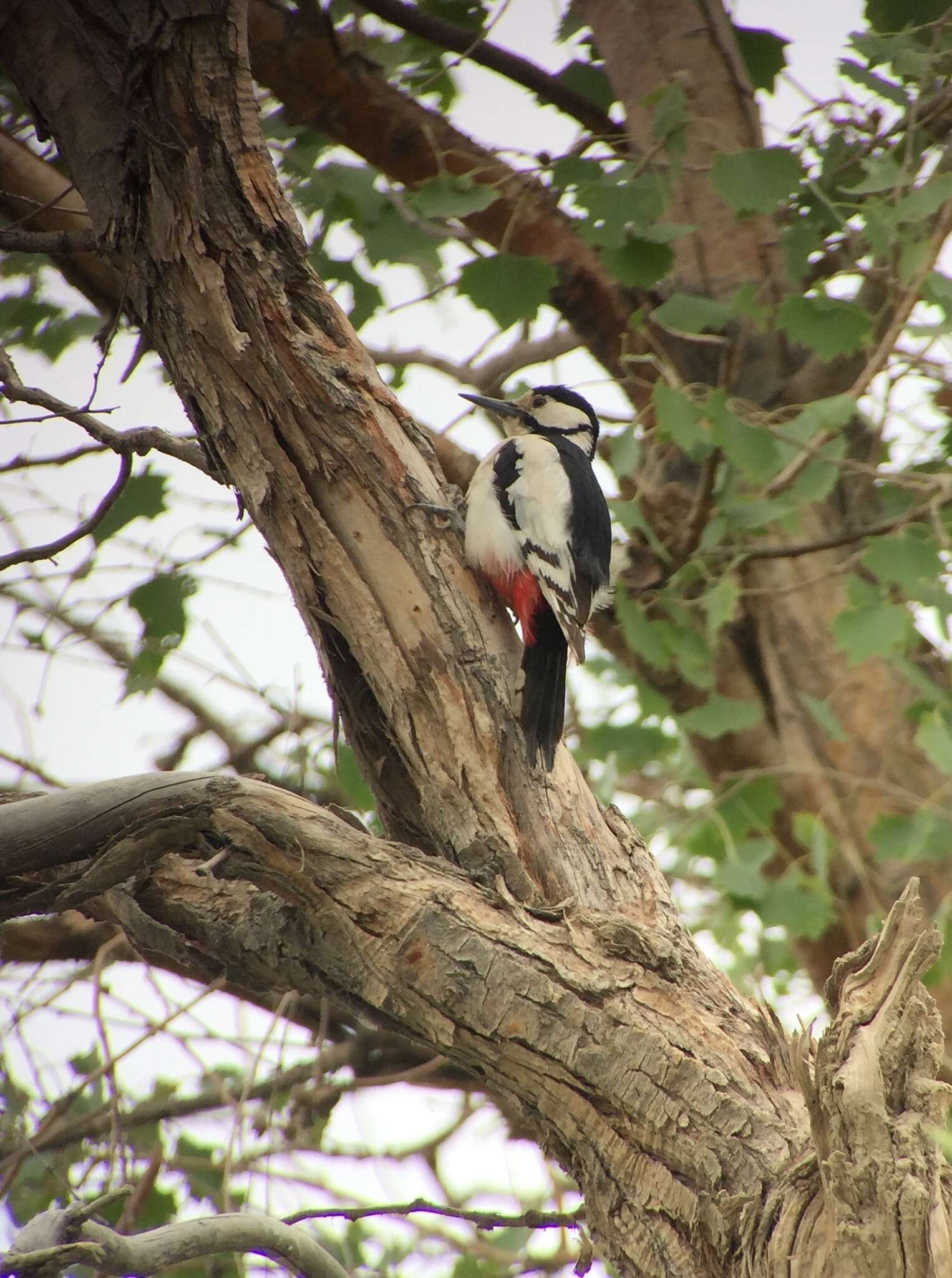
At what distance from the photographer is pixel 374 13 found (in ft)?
11.8

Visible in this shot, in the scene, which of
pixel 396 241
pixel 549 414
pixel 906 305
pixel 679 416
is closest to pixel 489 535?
pixel 679 416

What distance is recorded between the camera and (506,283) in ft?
10.1

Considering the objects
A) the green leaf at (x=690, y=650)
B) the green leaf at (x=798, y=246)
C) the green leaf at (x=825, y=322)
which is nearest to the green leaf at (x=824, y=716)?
the green leaf at (x=690, y=650)

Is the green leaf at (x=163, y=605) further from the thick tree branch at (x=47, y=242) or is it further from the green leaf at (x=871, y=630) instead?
the green leaf at (x=871, y=630)

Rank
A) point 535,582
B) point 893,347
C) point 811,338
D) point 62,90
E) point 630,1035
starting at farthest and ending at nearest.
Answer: point 893,347 → point 811,338 → point 535,582 → point 62,90 → point 630,1035

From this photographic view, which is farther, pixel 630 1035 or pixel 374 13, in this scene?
pixel 374 13

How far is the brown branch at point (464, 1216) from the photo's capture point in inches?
77.2

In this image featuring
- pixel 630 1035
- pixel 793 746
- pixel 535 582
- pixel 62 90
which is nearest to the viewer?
pixel 630 1035

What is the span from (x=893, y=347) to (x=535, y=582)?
4.64ft

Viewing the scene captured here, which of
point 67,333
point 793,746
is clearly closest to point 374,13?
point 67,333

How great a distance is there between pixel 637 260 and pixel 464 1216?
2.25m

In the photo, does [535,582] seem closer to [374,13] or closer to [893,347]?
[893,347]

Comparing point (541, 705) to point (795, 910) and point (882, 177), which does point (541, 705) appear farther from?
point (882, 177)

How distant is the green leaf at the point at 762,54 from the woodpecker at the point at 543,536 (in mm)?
1165
